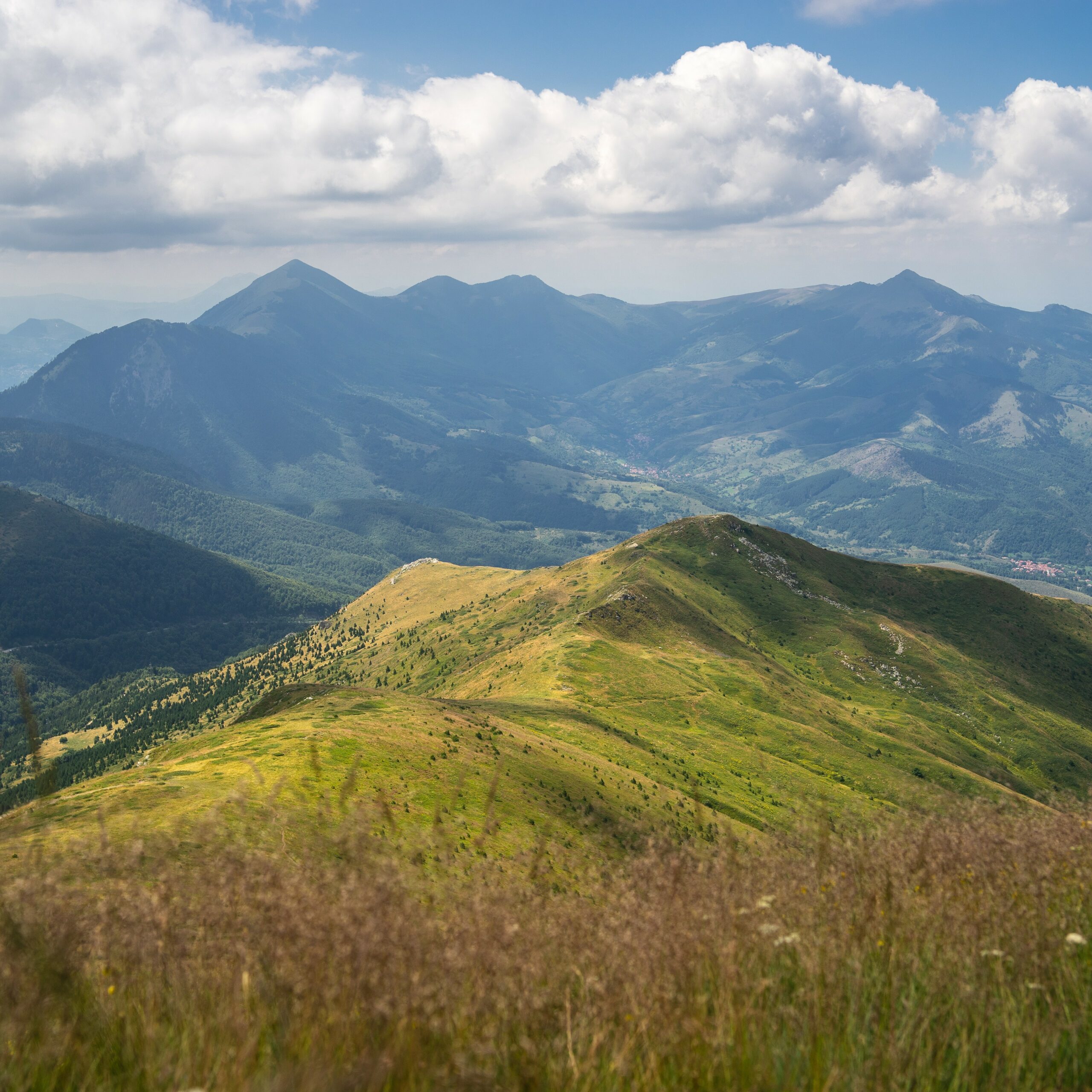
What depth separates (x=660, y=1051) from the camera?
6.48 m

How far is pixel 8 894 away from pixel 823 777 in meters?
74.4

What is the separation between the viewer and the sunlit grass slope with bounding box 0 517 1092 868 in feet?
114

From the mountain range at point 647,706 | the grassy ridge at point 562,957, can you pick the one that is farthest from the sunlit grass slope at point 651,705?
the grassy ridge at point 562,957

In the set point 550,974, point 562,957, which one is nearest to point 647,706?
point 562,957

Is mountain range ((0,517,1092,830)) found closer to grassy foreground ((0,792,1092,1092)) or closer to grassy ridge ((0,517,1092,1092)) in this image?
grassy ridge ((0,517,1092,1092))

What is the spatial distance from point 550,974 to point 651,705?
77499 millimetres

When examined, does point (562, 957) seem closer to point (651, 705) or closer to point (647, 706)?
point (647, 706)

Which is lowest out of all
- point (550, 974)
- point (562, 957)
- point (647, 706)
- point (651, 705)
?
point (651, 705)

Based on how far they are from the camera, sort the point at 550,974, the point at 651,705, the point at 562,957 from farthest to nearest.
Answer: the point at 651,705 → the point at 562,957 → the point at 550,974

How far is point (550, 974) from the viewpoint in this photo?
303 inches

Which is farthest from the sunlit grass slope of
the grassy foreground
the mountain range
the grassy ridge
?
the grassy foreground

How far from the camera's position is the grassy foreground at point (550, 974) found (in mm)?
6238

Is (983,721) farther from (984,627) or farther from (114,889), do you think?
(114,889)

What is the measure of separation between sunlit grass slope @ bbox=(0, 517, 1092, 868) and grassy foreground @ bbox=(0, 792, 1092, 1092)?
1.18 meters
